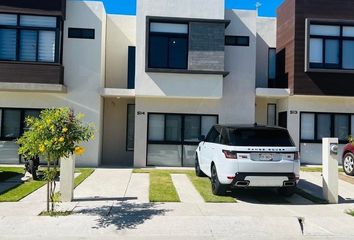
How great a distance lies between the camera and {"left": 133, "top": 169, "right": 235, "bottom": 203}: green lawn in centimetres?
930

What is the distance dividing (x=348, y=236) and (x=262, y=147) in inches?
115

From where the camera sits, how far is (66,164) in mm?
8797

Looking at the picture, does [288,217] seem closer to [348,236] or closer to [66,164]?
[348,236]

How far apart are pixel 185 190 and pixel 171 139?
549cm

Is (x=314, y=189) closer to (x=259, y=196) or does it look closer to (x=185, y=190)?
(x=259, y=196)

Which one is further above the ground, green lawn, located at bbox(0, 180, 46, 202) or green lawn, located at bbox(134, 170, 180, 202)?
green lawn, located at bbox(134, 170, 180, 202)

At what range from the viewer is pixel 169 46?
15.2 m

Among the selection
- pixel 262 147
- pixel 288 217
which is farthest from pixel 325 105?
pixel 288 217

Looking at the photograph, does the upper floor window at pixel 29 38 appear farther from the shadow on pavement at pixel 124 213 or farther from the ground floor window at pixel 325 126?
the ground floor window at pixel 325 126

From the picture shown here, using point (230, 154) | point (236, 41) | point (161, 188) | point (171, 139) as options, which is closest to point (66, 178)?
point (161, 188)

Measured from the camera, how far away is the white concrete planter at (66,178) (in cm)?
878

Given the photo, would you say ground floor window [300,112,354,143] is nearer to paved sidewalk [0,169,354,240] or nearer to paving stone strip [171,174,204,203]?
paving stone strip [171,174,204,203]

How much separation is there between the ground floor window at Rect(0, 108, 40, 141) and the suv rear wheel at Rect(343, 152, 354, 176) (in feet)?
41.6

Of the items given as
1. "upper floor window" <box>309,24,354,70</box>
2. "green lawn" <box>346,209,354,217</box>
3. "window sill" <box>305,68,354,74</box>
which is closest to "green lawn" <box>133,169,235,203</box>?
"green lawn" <box>346,209,354,217</box>
